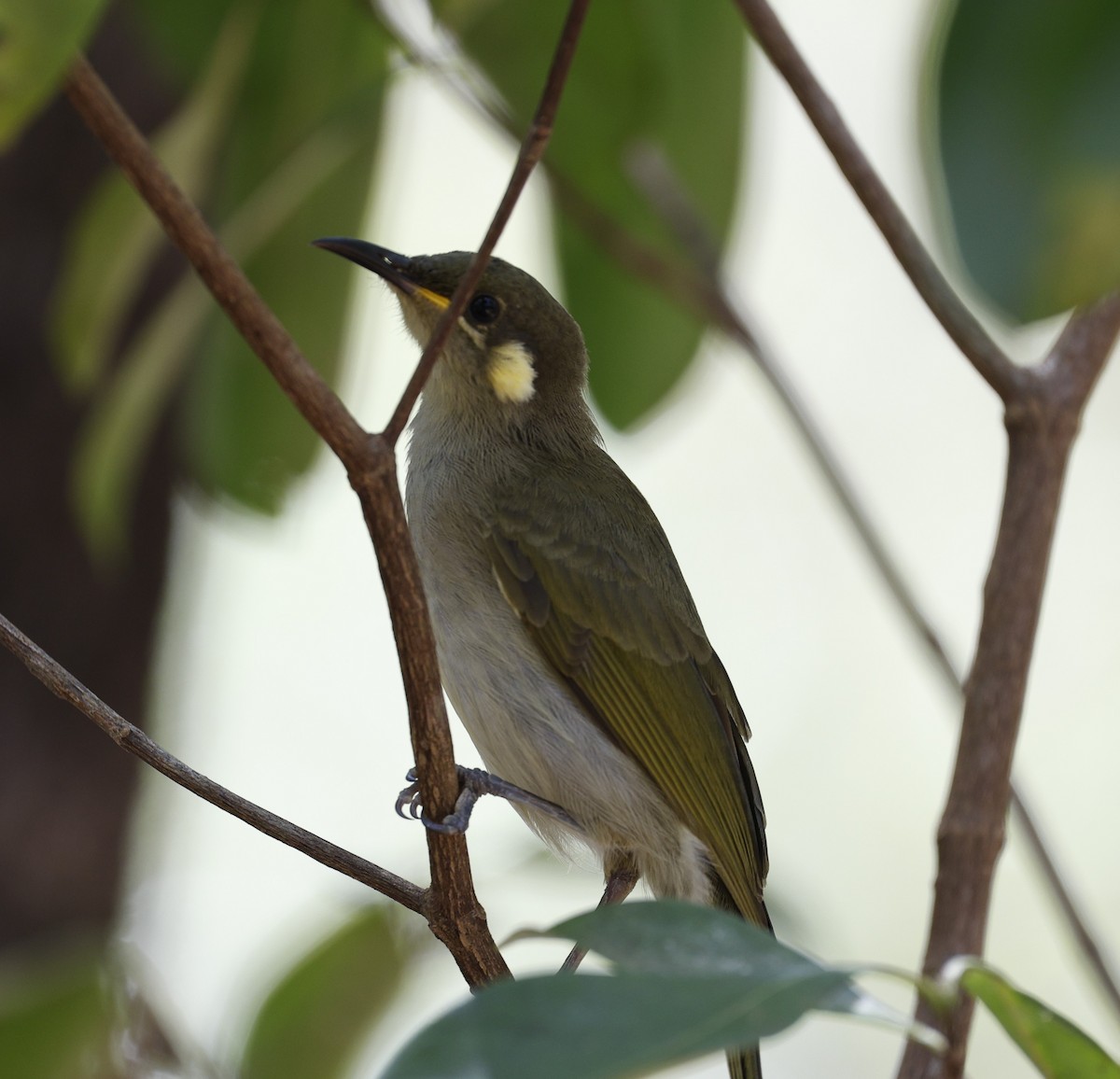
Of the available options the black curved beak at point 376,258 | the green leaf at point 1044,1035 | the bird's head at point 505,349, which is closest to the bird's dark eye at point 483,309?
the bird's head at point 505,349

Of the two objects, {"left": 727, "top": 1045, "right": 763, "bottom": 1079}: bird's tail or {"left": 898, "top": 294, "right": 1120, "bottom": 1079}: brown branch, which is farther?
{"left": 727, "top": 1045, "right": 763, "bottom": 1079}: bird's tail

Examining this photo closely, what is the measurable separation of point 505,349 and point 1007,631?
4.16 feet

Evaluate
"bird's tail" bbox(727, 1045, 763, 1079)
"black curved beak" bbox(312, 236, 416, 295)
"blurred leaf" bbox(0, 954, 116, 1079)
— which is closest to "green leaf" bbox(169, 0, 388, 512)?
"black curved beak" bbox(312, 236, 416, 295)

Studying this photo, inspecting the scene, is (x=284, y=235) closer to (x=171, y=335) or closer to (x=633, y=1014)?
(x=171, y=335)

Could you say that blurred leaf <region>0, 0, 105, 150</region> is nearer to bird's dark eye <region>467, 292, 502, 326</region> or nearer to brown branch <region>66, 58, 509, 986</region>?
brown branch <region>66, 58, 509, 986</region>

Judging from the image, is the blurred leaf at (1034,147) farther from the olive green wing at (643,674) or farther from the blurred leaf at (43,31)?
the olive green wing at (643,674)

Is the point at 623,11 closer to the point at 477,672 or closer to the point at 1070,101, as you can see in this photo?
the point at 477,672

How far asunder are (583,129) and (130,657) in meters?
1.97

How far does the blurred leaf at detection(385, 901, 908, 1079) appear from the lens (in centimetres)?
113

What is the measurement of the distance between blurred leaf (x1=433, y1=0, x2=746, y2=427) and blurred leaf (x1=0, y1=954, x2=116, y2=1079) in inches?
56.7

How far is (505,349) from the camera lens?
3.08 metres

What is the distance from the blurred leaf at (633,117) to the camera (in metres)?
2.70

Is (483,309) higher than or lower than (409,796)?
higher

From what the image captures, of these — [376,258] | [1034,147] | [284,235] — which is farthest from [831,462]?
[1034,147]
